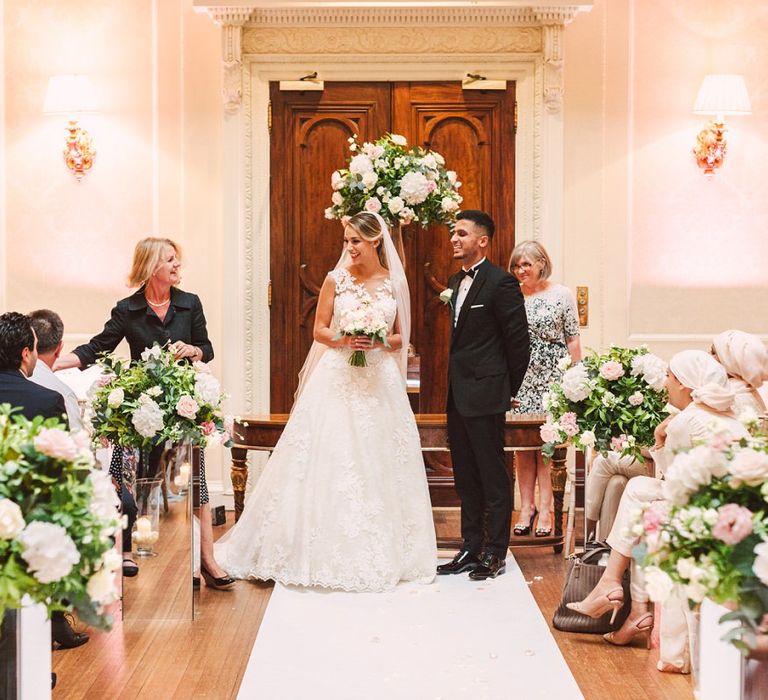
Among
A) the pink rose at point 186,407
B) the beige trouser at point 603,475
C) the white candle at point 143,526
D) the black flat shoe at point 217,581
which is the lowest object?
the black flat shoe at point 217,581

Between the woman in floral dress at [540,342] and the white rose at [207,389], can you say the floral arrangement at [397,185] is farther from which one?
the white rose at [207,389]

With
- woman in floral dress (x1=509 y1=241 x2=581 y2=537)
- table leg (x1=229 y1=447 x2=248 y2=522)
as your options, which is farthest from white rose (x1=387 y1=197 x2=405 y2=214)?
table leg (x1=229 y1=447 x2=248 y2=522)

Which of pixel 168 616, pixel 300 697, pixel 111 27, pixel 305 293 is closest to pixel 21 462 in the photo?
pixel 300 697

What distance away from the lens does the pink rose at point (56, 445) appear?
9.04ft

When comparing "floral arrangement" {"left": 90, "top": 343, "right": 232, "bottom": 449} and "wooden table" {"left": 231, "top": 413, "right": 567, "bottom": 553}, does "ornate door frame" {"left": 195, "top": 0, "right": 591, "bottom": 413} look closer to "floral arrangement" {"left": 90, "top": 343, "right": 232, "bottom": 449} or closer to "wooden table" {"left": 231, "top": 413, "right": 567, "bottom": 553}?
"wooden table" {"left": 231, "top": 413, "right": 567, "bottom": 553}

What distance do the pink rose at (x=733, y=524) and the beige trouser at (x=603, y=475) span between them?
2.78 meters

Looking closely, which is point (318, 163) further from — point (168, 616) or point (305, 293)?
point (168, 616)

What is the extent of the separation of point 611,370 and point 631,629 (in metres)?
1.19

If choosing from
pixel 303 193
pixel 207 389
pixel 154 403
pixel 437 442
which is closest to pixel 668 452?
pixel 437 442

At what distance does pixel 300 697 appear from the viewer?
407 cm

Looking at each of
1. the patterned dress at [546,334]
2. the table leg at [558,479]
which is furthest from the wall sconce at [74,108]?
the table leg at [558,479]

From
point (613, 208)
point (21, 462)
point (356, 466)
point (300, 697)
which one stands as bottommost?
point (300, 697)

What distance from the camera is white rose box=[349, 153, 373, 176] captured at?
6.99m

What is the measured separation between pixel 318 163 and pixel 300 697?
178 inches
